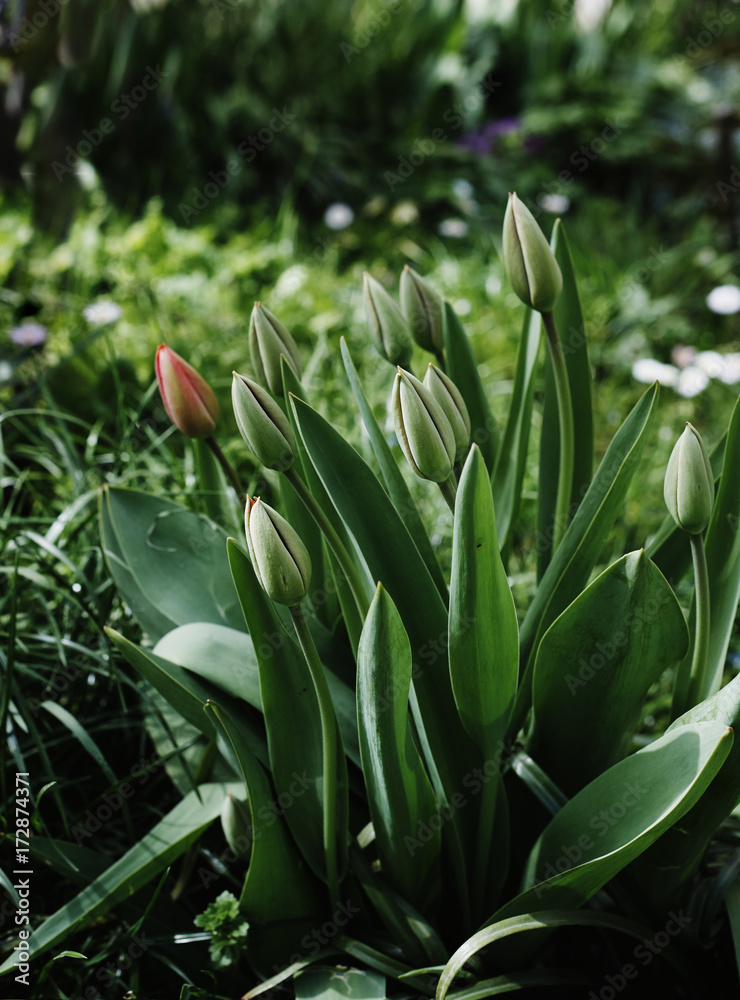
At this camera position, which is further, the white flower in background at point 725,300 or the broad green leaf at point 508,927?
the white flower in background at point 725,300

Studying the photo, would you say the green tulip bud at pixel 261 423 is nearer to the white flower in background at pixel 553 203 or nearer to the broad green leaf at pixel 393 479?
the broad green leaf at pixel 393 479

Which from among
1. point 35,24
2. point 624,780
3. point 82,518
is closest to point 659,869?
point 624,780

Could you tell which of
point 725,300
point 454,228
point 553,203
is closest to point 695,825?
point 725,300

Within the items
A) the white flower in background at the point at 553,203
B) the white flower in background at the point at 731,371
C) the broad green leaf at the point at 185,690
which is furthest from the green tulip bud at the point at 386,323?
the white flower in background at the point at 553,203

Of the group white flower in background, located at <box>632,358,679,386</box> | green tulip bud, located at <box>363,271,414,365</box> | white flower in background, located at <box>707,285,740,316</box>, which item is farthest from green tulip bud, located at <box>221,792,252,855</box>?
white flower in background, located at <box>707,285,740,316</box>

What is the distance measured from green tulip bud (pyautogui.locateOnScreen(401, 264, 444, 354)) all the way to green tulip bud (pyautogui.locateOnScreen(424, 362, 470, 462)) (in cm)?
19

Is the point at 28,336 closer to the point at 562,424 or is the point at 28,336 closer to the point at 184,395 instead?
the point at 184,395

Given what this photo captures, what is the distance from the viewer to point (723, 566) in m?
0.89

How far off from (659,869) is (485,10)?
5.27 metres

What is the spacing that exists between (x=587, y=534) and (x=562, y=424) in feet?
0.49

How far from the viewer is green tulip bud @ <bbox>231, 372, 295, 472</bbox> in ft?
2.40

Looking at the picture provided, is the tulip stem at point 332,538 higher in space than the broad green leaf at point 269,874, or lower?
higher

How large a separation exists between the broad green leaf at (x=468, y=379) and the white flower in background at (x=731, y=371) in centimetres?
162

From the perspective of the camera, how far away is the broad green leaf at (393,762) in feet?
2.37
